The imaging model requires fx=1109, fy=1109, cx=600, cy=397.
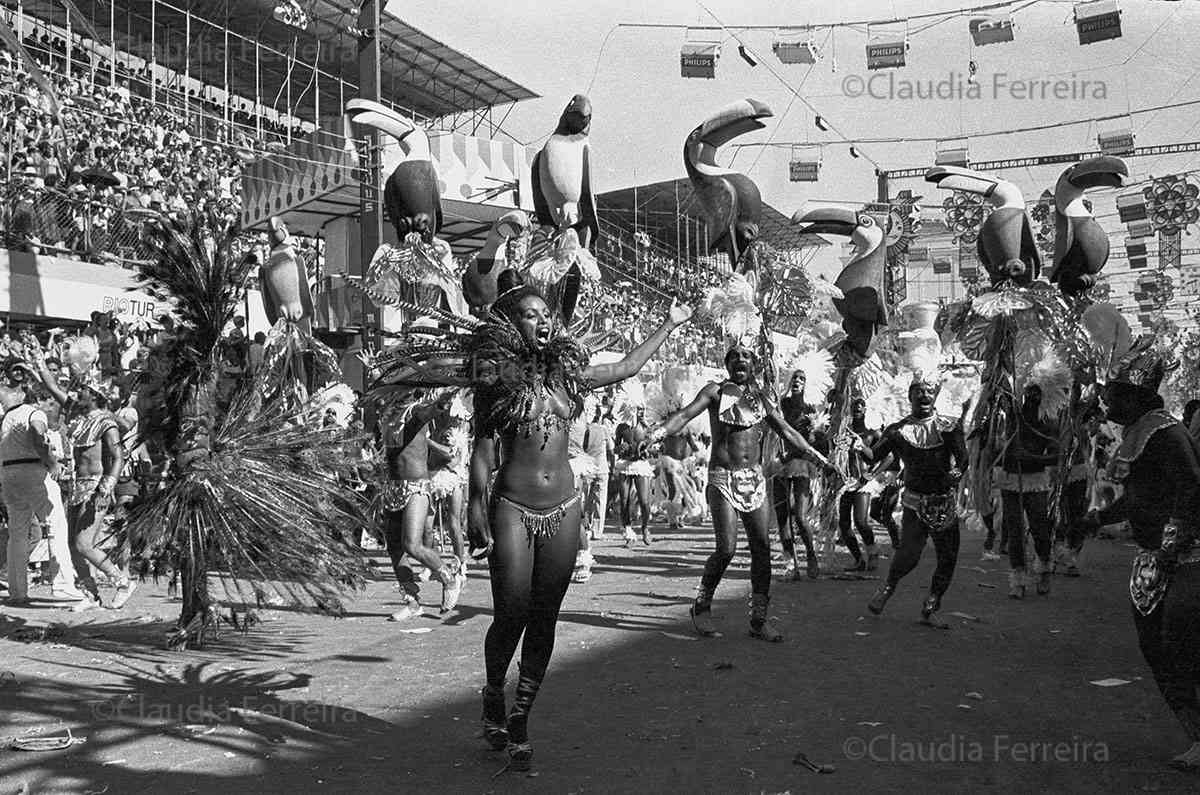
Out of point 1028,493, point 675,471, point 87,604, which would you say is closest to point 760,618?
point 1028,493

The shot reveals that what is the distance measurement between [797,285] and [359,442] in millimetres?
4516

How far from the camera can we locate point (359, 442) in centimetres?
702

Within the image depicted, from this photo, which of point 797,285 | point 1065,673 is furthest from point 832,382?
point 1065,673

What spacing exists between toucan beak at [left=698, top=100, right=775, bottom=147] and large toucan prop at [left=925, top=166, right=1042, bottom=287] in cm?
198

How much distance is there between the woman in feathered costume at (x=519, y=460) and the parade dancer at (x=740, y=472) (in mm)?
2399

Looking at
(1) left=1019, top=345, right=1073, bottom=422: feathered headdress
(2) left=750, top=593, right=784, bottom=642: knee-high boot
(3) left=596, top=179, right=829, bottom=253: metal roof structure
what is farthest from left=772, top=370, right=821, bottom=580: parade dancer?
(3) left=596, top=179, right=829, bottom=253: metal roof structure

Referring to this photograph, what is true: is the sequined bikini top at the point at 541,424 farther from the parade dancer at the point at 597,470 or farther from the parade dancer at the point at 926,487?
the parade dancer at the point at 597,470

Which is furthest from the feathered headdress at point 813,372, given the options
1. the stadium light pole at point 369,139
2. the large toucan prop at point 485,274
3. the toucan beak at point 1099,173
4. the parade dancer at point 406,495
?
the stadium light pole at point 369,139

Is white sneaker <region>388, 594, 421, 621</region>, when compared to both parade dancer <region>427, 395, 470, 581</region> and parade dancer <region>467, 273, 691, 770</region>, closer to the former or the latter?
parade dancer <region>427, 395, 470, 581</region>

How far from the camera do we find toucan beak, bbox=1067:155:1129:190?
1205 cm

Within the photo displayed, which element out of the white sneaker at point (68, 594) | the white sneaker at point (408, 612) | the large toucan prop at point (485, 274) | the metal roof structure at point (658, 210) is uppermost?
the metal roof structure at point (658, 210)

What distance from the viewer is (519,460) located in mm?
4773

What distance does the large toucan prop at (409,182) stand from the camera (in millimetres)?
10234

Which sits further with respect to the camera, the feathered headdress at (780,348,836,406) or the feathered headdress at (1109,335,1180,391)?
the feathered headdress at (780,348,836,406)
